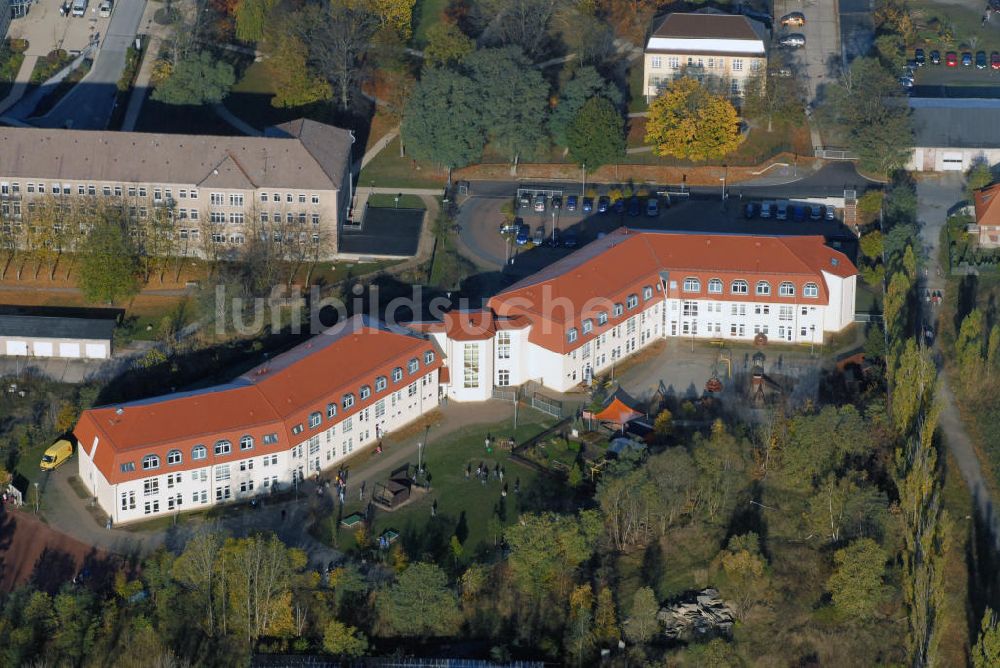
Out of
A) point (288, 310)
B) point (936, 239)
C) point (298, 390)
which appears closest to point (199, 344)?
point (288, 310)

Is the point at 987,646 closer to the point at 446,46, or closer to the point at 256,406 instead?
the point at 256,406

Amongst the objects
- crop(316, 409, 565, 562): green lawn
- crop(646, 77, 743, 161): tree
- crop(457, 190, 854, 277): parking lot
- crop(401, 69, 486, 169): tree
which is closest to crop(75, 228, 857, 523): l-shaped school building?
crop(316, 409, 565, 562): green lawn

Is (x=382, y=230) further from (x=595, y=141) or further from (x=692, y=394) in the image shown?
(x=692, y=394)

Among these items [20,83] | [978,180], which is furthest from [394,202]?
[978,180]

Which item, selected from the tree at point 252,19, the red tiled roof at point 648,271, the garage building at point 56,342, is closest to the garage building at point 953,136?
the red tiled roof at point 648,271

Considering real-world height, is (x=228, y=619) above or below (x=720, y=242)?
below

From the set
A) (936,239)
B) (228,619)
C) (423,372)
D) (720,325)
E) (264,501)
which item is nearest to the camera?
(228,619)

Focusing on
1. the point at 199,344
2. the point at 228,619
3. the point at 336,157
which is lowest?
the point at 228,619
